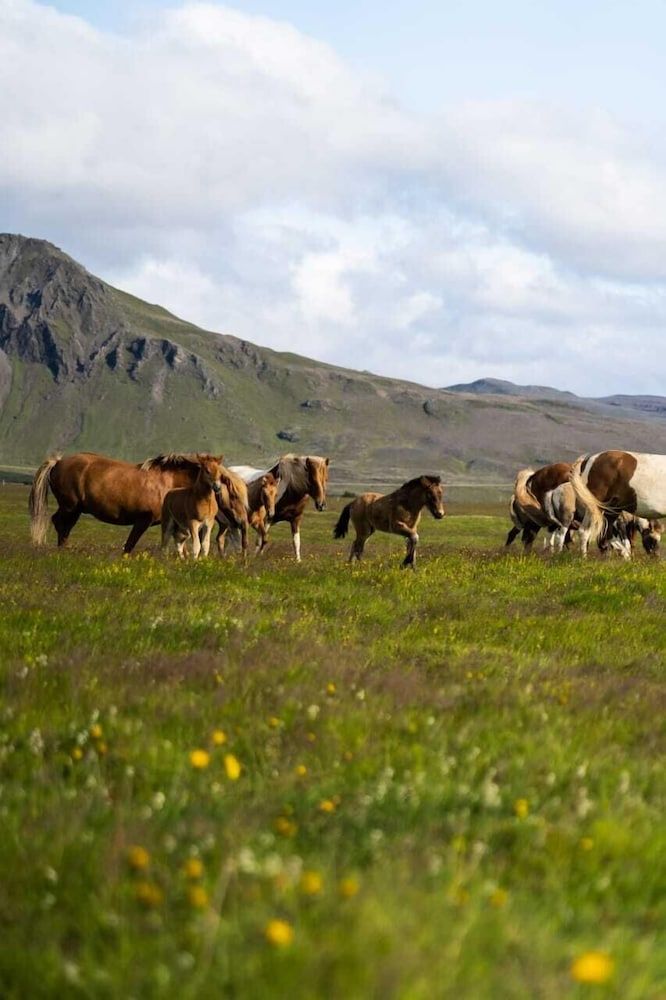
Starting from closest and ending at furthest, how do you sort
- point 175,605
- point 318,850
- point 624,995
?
point 624,995, point 318,850, point 175,605

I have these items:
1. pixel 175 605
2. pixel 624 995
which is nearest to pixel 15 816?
pixel 624 995

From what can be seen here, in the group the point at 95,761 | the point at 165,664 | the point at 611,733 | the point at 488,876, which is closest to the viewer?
the point at 488,876

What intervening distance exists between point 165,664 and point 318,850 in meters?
3.92

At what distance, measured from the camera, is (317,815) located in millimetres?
4824

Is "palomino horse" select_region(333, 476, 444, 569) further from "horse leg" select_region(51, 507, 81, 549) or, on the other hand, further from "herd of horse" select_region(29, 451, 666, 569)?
"horse leg" select_region(51, 507, 81, 549)

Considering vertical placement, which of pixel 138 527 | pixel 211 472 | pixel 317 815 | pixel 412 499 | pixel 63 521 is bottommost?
pixel 63 521

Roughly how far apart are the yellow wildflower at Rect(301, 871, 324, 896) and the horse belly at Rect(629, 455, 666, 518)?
2379cm

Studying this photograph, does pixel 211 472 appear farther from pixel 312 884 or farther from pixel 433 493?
pixel 312 884

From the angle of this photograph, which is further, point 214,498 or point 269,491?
point 269,491

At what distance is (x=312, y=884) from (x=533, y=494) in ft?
91.3

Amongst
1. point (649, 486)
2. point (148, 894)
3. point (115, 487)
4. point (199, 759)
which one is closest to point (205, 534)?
point (115, 487)

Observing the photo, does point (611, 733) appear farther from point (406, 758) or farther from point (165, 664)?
point (165, 664)

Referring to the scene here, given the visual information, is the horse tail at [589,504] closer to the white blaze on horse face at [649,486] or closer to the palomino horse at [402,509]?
the white blaze on horse face at [649,486]

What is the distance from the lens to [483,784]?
5.14m
